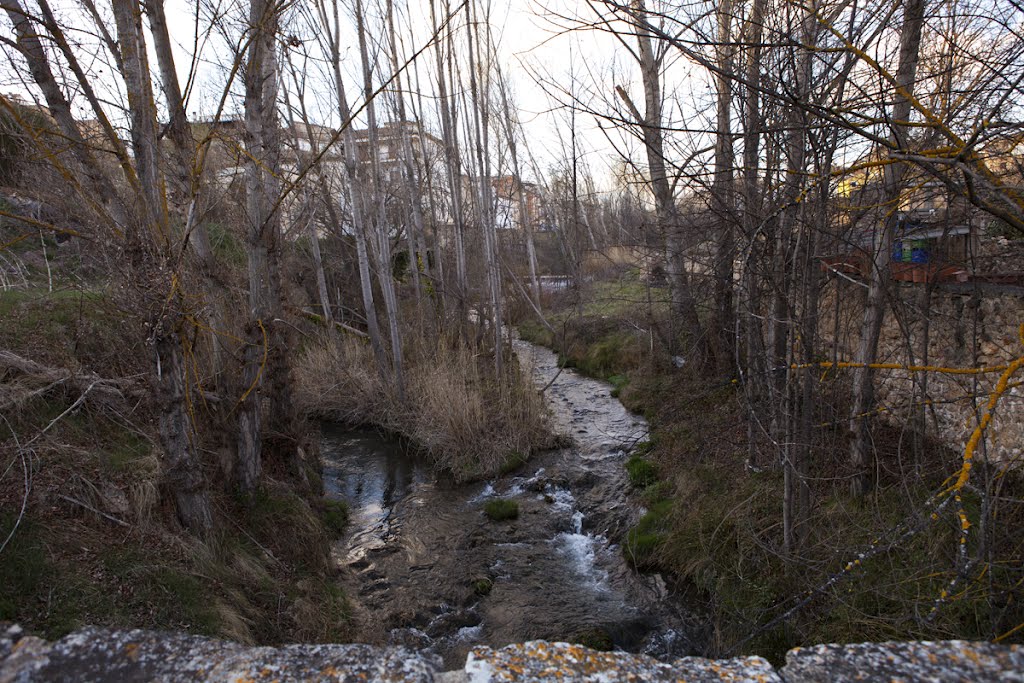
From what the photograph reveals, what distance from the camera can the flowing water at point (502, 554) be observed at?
5.16 metres

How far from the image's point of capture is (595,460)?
8695 millimetres

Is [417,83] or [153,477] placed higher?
[417,83]

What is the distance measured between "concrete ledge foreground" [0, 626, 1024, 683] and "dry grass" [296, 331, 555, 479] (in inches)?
291

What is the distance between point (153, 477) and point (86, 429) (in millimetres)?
934

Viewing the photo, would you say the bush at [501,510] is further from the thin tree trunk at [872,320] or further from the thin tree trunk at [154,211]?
the thin tree trunk at [154,211]

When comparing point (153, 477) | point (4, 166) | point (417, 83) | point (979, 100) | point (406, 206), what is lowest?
point (153, 477)

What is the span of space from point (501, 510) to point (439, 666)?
6.16 m

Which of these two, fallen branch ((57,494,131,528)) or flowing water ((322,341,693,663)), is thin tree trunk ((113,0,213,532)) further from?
flowing water ((322,341,693,663))

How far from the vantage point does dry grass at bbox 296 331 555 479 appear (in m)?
8.93

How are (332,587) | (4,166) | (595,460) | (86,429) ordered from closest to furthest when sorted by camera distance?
(86,429), (332,587), (595,460), (4,166)

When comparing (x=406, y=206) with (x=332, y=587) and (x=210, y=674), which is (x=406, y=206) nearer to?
(x=332, y=587)

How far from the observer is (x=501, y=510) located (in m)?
7.29

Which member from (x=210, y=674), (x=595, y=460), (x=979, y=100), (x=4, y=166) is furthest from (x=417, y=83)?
(x=210, y=674)

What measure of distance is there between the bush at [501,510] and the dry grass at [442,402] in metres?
1.13
